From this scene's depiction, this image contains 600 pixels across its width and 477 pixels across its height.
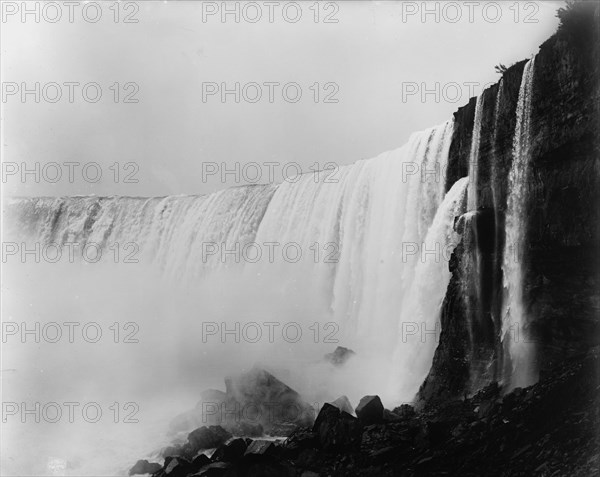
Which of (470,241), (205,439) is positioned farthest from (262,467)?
(470,241)

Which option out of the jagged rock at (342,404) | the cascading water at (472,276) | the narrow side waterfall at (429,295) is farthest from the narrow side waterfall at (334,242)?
the jagged rock at (342,404)

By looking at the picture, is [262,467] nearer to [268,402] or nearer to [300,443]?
[300,443]

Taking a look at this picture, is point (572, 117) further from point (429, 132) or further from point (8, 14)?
point (8, 14)

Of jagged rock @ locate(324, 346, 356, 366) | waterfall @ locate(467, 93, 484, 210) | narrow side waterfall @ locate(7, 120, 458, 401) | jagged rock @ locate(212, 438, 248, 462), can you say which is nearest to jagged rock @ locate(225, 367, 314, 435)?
jagged rock @ locate(212, 438, 248, 462)

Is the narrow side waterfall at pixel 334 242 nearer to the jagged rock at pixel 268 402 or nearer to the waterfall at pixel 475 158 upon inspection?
the waterfall at pixel 475 158

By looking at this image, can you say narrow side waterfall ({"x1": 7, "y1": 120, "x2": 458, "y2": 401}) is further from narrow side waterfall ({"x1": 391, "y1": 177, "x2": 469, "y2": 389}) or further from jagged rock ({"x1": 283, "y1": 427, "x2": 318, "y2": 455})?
jagged rock ({"x1": 283, "y1": 427, "x2": 318, "y2": 455})

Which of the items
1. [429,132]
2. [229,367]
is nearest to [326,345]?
[229,367]
